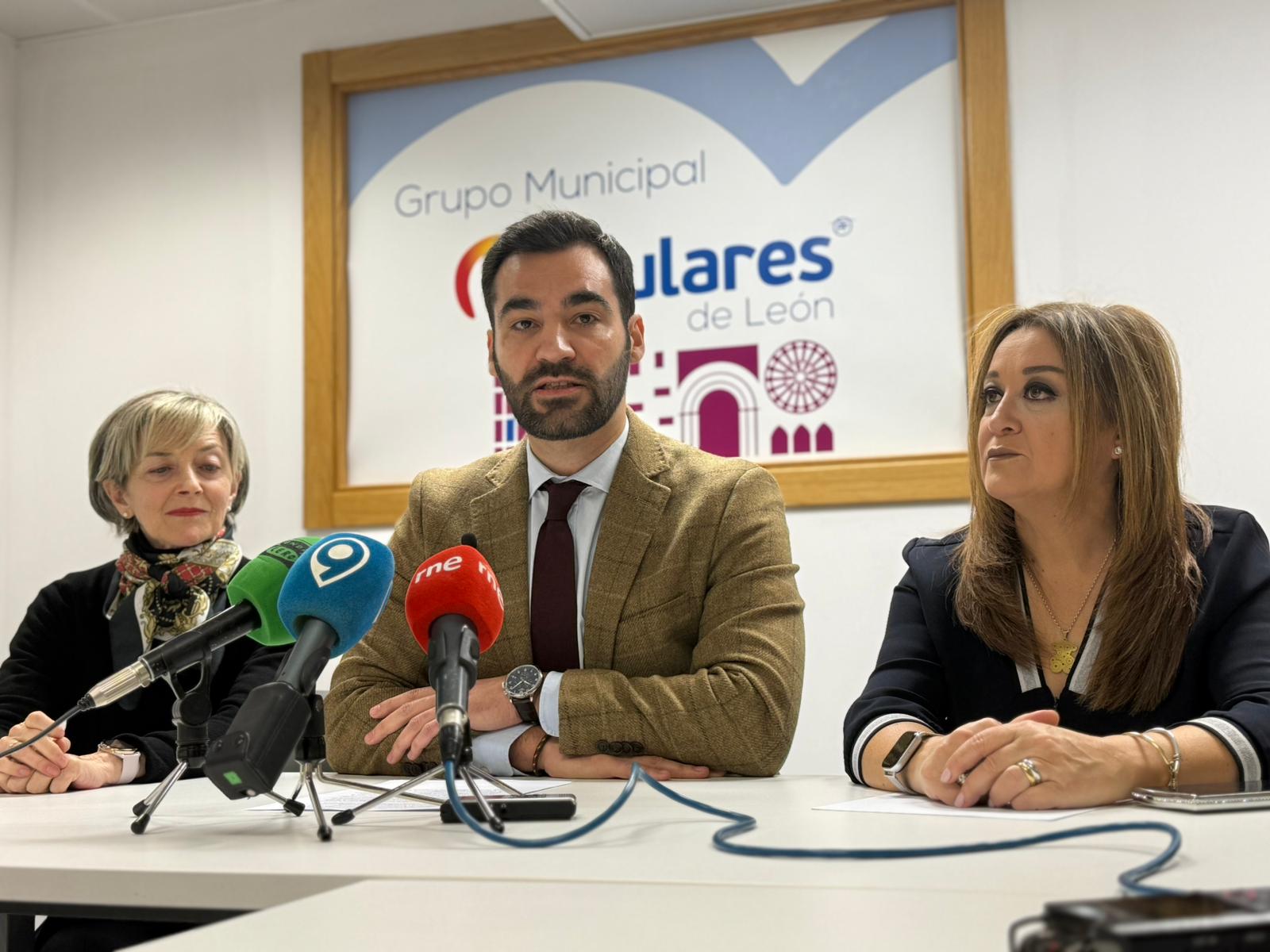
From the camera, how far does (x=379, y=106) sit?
3.98 metres

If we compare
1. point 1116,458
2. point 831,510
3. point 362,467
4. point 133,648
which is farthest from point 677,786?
point 362,467

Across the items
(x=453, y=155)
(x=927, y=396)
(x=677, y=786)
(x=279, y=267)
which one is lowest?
(x=677, y=786)

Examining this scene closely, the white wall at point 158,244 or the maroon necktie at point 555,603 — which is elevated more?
the white wall at point 158,244

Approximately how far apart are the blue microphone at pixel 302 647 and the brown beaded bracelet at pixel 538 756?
656mm

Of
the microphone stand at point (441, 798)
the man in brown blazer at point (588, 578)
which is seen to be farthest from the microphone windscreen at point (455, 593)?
the man in brown blazer at point (588, 578)

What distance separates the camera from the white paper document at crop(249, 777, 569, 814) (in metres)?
1.51

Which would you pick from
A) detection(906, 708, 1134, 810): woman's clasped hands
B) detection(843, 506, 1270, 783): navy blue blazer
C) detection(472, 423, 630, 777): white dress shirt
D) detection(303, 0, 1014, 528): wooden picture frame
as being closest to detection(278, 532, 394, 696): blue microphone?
detection(906, 708, 1134, 810): woman's clasped hands

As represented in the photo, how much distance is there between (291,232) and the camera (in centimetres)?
403

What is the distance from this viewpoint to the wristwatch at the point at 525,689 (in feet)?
6.55

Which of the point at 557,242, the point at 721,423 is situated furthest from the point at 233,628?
the point at 721,423

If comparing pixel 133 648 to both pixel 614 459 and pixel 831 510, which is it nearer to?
pixel 614 459

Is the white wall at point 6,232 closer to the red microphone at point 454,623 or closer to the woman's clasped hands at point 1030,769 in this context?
the red microphone at point 454,623

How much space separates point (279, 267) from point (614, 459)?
82.9 inches

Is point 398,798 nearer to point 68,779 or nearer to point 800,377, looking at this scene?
point 68,779
